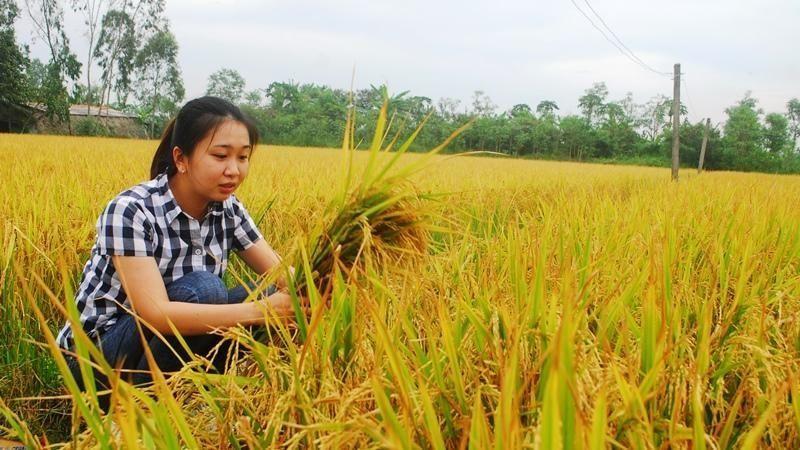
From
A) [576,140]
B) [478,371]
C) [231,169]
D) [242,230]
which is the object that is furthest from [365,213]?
[576,140]

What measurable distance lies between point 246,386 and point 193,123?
0.84m

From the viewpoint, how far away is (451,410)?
0.81 meters

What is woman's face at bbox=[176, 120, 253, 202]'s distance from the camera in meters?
1.55

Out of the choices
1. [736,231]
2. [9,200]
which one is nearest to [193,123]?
[9,200]

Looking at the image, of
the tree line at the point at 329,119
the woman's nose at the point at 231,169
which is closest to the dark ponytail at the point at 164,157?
the woman's nose at the point at 231,169

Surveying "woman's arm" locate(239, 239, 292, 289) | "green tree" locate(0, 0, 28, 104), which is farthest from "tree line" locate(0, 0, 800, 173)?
"woman's arm" locate(239, 239, 292, 289)

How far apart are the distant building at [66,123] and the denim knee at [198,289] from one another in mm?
22444

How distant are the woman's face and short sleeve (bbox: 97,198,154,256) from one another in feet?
0.59

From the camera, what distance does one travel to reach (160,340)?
1477mm

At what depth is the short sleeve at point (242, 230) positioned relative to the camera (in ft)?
5.99

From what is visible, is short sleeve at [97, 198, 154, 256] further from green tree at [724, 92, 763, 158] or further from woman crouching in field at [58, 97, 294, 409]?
green tree at [724, 92, 763, 158]

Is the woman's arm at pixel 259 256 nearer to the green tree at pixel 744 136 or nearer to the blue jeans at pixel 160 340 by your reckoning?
the blue jeans at pixel 160 340

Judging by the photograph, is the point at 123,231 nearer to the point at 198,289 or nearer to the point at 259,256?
the point at 198,289

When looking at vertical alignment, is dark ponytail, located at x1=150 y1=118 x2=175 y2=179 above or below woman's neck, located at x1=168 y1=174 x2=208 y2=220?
above
